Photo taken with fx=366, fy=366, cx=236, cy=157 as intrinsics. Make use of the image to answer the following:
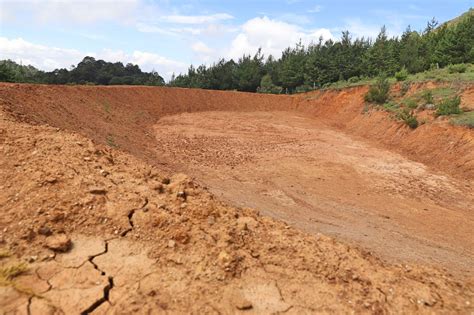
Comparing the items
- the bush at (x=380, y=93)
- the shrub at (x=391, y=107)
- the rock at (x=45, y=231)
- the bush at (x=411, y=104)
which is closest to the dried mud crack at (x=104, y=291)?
the rock at (x=45, y=231)

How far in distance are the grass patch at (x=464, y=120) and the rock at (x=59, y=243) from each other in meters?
12.4

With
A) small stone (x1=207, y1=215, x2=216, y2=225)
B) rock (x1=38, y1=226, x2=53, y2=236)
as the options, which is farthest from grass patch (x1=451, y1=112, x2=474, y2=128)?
rock (x1=38, y1=226, x2=53, y2=236)

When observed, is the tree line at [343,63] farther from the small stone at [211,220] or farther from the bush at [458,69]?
the small stone at [211,220]

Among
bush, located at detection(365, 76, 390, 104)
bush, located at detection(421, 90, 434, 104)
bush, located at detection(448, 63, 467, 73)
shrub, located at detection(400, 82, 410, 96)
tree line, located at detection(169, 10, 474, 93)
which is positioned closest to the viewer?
bush, located at detection(421, 90, 434, 104)

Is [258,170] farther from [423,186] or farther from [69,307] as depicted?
[69,307]

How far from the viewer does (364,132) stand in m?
17.5

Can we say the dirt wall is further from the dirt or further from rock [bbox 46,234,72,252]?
rock [bbox 46,234,72,252]

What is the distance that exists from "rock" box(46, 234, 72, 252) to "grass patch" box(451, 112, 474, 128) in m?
12.4

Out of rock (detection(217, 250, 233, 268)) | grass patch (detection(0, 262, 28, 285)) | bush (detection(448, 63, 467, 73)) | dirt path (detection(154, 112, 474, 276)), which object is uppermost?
bush (detection(448, 63, 467, 73))

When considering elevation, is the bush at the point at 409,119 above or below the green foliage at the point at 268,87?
below

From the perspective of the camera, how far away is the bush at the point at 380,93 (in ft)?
62.3

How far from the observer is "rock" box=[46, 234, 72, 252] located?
359 cm

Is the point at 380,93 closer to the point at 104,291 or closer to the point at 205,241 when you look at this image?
the point at 205,241

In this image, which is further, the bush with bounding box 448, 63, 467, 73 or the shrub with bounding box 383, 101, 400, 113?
the bush with bounding box 448, 63, 467, 73
